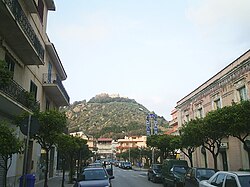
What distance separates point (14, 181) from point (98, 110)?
15084 cm

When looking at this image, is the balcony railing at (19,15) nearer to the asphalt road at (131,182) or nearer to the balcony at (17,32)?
the balcony at (17,32)

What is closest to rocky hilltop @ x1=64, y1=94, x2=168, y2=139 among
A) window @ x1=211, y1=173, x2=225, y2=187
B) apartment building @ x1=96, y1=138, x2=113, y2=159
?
apartment building @ x1=96, y1=138, x2=113, y2=159

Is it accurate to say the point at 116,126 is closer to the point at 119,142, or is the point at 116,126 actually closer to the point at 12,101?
the point at 119,142

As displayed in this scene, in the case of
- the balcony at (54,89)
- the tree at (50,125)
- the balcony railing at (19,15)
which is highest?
the balcony railing at (19,15)

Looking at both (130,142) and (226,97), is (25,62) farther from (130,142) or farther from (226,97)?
(130,142)

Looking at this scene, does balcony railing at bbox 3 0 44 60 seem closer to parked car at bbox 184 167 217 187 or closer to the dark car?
the dark car

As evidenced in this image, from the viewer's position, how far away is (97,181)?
13.2m

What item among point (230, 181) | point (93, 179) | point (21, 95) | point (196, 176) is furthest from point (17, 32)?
point (230, 181)

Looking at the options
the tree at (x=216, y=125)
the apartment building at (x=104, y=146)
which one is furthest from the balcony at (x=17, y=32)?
the apartment building at (x=104, y=146)

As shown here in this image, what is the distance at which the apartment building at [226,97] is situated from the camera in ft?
73.2

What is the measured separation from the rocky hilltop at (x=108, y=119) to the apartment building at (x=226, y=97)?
89.4 m

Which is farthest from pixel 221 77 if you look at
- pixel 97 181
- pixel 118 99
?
pixel 118 99

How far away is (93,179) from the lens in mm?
13828

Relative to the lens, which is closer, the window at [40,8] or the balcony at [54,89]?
the window at [40,8]
